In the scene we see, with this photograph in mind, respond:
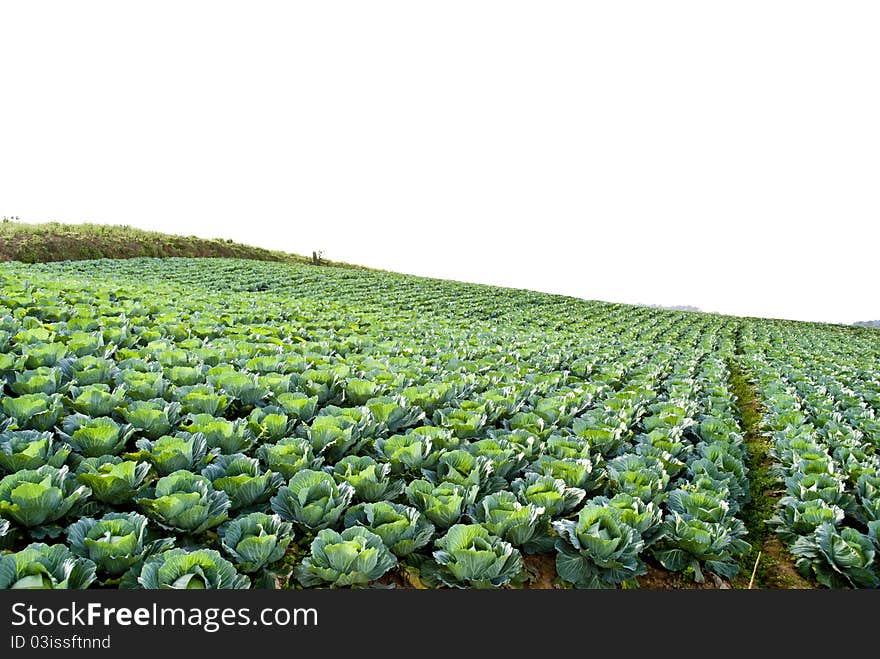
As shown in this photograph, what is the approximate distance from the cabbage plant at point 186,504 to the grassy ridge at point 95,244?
89.6 ft

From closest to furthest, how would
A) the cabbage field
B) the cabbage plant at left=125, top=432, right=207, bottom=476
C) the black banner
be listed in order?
1. the black banner
2. the cabbage field
3. the cabbage plant at left=125, top=432, right=207, bottom=476

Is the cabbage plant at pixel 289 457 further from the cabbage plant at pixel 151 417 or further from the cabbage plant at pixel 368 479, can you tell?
the cabbage plant at pixel 151 417

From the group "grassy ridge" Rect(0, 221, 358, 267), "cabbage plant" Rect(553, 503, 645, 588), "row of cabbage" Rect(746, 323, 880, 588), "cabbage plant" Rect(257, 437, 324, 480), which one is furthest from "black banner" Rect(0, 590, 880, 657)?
"grassy ridge" Rect(0, 221, 358, 267)

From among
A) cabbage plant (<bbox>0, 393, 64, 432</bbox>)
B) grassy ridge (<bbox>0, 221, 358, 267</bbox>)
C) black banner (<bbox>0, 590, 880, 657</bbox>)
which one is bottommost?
black banner (<bbox>0, 590, 880, 657</bbox>)

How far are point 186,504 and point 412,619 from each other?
4.39 ft

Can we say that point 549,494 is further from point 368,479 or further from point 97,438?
point 97,438

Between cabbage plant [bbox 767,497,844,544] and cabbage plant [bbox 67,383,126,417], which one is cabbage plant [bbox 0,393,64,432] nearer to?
cabbage plant [bbox 67,383,126,417]

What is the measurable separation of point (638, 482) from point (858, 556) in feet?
4.27

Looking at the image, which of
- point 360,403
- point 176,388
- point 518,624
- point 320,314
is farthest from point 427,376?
point 320,314

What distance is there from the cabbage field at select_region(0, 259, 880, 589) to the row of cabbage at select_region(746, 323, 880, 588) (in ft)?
0.07

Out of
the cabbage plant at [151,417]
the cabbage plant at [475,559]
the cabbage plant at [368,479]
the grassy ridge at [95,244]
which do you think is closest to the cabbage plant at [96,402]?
the cabbage plant at [151,417]

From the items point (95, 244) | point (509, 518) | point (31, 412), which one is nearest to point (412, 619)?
point (509, 518)

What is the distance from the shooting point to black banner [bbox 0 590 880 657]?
2250 mm

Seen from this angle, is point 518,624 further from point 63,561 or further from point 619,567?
point 63,561
